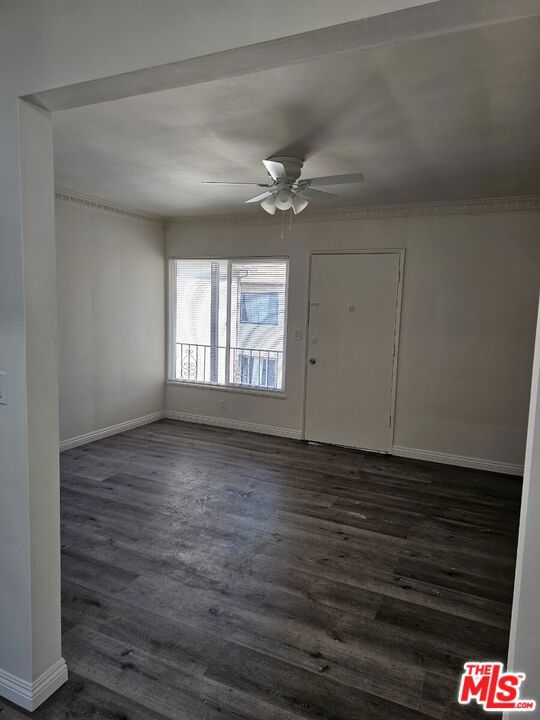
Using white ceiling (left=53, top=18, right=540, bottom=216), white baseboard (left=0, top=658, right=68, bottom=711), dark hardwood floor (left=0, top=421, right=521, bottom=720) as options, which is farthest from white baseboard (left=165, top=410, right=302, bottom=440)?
white baseboard (left=0, top=658, right=68, bottom=711)

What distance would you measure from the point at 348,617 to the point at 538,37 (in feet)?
8.73

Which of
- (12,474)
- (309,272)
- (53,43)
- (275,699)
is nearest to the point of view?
(53,43)

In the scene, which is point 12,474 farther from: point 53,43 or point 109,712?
point 53,43

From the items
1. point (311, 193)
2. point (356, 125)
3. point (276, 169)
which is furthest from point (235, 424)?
point (356, 125)

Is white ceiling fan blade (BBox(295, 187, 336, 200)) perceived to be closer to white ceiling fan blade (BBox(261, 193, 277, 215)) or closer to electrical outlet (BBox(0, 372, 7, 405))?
white ceiling fan blade (BBox(261, 193, 277, 215))

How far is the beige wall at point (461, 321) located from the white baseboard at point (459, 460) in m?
0.03

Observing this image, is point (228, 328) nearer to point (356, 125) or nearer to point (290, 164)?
point (290, 164)

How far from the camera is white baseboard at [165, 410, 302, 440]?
17.3ft

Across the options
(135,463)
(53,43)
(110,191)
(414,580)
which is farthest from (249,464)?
(53,43)

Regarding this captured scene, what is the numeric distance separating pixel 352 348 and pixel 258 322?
1.19m

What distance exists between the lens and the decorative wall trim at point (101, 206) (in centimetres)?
434

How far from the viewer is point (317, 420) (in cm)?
513

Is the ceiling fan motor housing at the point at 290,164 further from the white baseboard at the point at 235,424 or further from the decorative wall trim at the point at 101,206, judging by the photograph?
the white baseboard at the point at 235,424

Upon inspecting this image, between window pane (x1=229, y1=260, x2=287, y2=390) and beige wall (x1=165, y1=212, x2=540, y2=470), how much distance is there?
0.39 m
